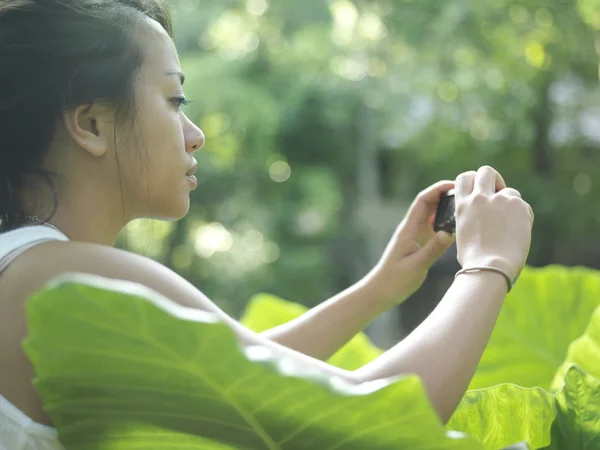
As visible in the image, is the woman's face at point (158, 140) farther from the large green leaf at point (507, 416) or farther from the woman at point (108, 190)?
the large green leaf at point (507, 416)

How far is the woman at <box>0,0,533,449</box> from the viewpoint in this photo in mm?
577

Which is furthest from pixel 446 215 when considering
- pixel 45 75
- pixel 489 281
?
pixel 45 75

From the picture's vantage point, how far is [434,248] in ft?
2.99

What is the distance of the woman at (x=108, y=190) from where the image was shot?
58cm

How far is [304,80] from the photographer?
765cm

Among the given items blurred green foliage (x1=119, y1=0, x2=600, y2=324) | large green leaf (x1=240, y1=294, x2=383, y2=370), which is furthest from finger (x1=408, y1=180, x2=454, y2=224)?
blurred green foliage (x1=119, y1=0, x2=600, y2=324)

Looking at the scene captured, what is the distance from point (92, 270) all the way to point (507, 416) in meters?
0.32

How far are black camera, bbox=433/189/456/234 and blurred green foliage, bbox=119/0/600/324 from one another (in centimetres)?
637

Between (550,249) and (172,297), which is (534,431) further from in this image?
(550,249)

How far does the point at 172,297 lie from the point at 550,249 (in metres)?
8.01

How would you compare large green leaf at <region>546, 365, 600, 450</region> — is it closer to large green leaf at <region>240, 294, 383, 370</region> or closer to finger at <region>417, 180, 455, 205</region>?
finger at <region>417, 180, 455, 205</region>

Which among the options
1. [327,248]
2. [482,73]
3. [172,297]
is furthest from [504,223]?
[327,248]

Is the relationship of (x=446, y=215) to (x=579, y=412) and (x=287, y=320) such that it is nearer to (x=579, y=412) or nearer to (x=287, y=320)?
(x=579, y=412)

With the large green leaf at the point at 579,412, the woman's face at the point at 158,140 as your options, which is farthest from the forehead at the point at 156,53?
the large green leaf at the point at 579,412
